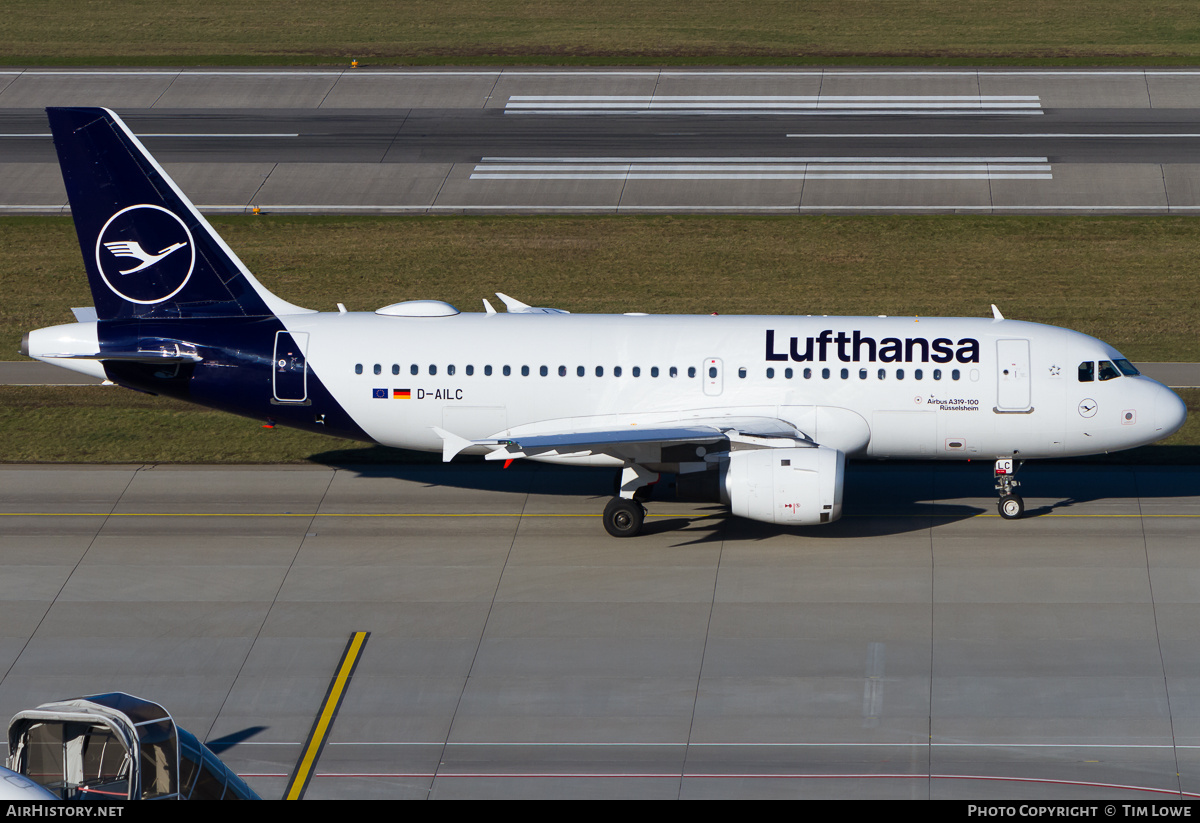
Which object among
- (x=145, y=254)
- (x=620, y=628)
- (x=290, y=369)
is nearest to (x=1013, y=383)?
(x=620, y=628)

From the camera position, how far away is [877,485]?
103 ft

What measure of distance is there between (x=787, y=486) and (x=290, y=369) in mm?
10525

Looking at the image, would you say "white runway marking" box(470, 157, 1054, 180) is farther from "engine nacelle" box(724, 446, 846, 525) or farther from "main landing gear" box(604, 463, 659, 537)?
"engine nacelle" box(724, 446, 846, 525)

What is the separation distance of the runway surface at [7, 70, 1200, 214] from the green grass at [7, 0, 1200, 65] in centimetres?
213

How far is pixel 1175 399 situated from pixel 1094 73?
3765 centimetres

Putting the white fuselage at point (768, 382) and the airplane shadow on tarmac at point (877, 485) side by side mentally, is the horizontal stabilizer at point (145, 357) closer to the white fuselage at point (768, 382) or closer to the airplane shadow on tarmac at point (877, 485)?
the white fuselage at point (768, 382)

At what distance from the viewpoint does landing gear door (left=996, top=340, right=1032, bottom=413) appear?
28.1m

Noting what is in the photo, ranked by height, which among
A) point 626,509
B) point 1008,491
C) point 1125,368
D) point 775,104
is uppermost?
point 1125,368

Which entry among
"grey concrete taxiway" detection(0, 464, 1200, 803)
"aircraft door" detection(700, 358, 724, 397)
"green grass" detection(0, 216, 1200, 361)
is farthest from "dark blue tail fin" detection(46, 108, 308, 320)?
"green grass" detection(0, 216, 1200, 361)

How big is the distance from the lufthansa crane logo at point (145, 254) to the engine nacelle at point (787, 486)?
1245 cm

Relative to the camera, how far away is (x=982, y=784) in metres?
20.0

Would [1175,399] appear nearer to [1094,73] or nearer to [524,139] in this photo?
[524,139]

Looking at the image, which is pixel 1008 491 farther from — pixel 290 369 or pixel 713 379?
pixel 290 369
